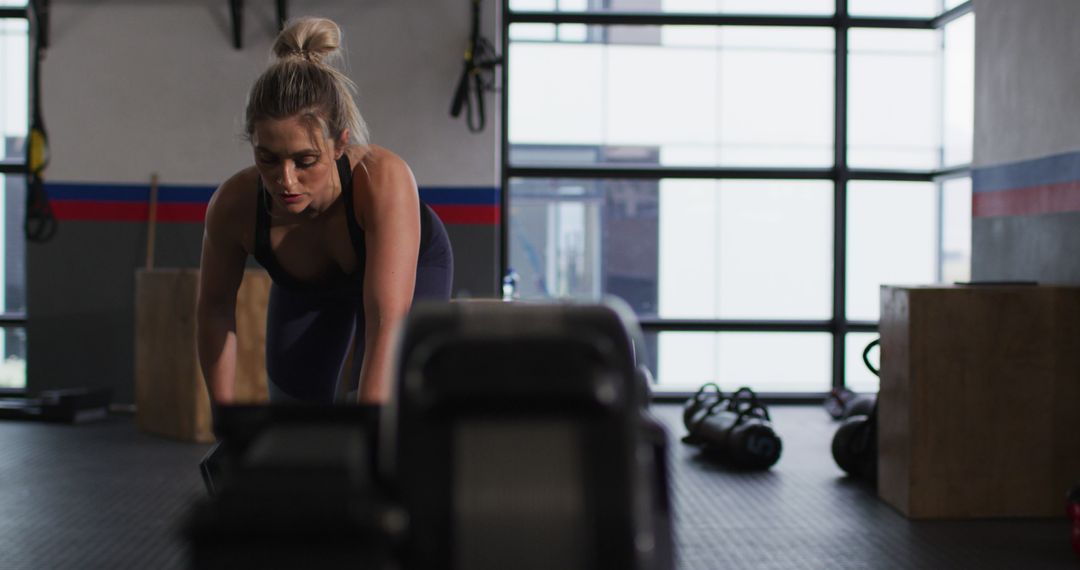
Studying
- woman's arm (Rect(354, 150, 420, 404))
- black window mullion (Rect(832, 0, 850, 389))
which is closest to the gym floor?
woman's arm (Rect(354, 150, 420, 404))

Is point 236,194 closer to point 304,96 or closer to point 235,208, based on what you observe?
point 235,208

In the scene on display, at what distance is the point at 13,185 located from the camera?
5648mm

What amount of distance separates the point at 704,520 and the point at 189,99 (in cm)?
351

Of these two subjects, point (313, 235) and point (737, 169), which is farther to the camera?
point (737, 169)

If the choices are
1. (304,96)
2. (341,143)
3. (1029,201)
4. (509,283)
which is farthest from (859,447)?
(304,96)

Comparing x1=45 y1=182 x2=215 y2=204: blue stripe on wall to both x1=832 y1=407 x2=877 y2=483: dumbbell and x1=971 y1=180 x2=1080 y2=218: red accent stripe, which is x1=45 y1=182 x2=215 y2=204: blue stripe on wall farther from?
x1=971 y1=180 x2=1080 y2=218: red accent stripe

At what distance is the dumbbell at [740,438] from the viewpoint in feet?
13.5

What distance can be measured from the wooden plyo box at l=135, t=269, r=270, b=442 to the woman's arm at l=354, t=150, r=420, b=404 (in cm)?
291

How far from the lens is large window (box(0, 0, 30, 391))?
5.60 metres

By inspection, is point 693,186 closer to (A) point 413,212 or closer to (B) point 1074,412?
(B) point 1074,412

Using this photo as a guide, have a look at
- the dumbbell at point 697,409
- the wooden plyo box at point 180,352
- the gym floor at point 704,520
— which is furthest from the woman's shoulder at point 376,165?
the dumbbell at point 697,409

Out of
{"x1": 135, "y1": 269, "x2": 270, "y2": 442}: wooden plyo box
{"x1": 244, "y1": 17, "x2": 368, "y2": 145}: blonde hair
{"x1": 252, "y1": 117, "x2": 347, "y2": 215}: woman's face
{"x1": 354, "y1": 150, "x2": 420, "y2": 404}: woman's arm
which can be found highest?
{"x1": 244, "y1": 17, "x2": 368, "y2": 145}: blonde hair

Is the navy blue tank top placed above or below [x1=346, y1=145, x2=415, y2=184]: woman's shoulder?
below

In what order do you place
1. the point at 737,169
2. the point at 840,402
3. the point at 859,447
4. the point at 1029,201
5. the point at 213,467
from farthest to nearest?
the point at 737,169, the point at 840,402, the point at 1029,201, the point at 859,447, the point at 213,467
